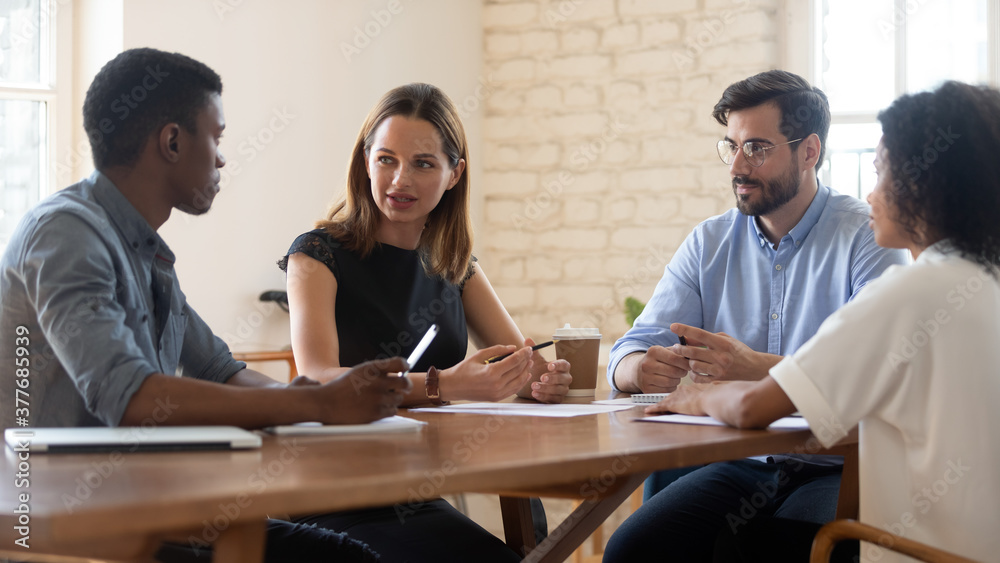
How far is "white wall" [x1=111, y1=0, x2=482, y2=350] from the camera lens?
10.7ft

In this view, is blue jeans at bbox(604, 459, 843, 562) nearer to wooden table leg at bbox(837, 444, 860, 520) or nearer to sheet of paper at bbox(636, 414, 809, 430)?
wooden table leg at bbox(837, 444, 860, 520)

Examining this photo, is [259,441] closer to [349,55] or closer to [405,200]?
[405,200]

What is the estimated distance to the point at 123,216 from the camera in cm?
130

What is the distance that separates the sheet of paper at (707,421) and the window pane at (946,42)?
115 inches

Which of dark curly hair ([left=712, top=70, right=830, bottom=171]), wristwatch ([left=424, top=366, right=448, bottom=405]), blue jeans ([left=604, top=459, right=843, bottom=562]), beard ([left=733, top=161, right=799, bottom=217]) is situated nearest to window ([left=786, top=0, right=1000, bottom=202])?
dark curly hair ([left=712, top=70, right=830, bottom=171])

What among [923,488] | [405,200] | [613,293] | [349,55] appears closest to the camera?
[923,488]

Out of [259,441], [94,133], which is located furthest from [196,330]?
[259,441]

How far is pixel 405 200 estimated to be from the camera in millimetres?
2066

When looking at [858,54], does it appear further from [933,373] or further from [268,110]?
[933,373]

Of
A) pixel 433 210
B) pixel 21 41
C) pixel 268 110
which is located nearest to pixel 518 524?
pixel 433 210

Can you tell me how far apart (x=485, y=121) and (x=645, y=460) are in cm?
354

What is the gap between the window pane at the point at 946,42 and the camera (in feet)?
12.4

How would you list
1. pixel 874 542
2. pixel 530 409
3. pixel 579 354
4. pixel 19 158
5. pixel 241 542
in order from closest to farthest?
1. pixel 241 542
2. pixel 874 542
3. pixel 530 409
4. pixel 579 354
5. pixel 19 158

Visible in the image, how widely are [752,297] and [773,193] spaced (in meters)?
0.26
